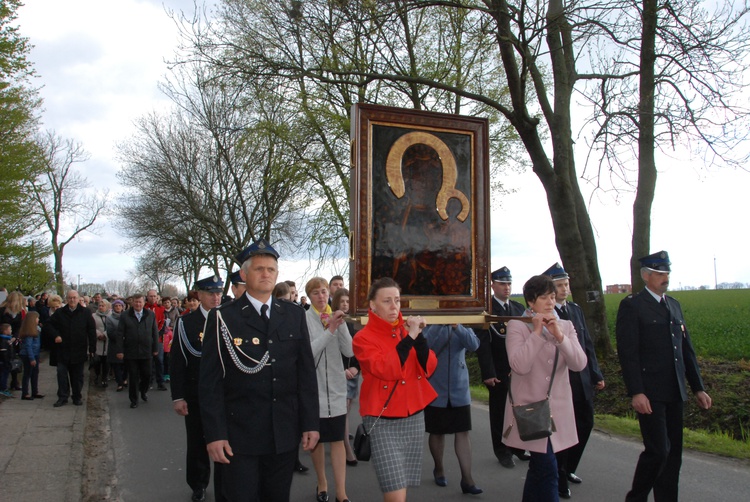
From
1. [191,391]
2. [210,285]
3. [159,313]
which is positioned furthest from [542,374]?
[159,313]

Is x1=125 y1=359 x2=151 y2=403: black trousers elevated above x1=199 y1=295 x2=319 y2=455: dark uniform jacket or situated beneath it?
situated beneath

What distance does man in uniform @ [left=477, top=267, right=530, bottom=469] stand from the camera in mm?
6496

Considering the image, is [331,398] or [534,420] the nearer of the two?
[534,420]

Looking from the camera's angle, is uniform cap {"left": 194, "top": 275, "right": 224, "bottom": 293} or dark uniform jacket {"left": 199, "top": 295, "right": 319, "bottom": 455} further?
uniform cap {"left": 194, "top": 275, "right": 224, "bottom": 293}

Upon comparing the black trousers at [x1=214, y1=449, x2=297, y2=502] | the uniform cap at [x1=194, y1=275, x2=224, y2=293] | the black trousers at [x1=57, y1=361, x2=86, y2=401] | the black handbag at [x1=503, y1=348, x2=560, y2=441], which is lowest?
the black trousers at [x1=57, y1=361, x2=86, y2=401]

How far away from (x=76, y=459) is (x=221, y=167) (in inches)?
861

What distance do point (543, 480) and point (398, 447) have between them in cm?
100

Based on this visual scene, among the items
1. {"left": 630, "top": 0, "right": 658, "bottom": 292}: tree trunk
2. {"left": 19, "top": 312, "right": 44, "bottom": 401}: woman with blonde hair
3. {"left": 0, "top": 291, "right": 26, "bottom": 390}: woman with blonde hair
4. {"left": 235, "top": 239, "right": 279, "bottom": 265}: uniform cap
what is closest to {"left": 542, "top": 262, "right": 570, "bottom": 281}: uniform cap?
{"left": 235, "top": 239, "right": 279, "bottom": 265}: uniform cap

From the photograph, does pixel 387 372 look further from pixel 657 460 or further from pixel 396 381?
pixel 657 460

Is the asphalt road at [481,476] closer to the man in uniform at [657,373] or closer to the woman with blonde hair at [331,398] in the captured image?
the woman with blonde hair at [331,398]

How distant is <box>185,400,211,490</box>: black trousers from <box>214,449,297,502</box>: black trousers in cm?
218

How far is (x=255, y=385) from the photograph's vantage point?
11.5 feet

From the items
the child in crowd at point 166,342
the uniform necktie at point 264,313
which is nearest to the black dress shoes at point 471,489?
the uniform necktie at point 264,313

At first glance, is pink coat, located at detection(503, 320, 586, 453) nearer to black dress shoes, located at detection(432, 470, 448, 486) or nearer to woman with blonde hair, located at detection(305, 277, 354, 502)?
woman with blonde hair, located at detection(305, 277, 354, 502)
